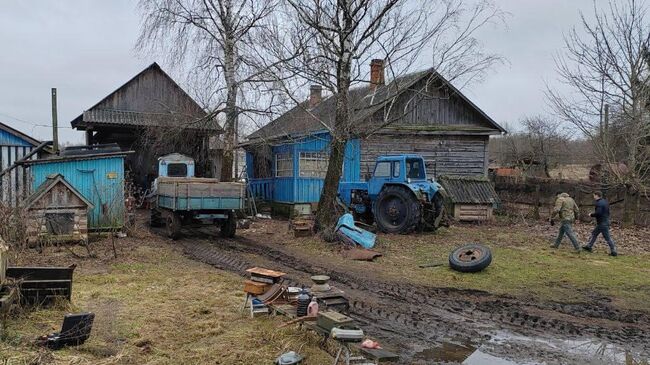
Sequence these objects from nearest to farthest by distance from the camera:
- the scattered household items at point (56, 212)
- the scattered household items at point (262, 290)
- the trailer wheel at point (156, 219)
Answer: the scattered household items at point (262, 290), the scattered household items at point (56, 212), the trailer wheel at point (156, 219)

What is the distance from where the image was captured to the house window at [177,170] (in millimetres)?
22938

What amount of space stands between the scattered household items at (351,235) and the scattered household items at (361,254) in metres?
0.56

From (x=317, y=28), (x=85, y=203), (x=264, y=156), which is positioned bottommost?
(x=85, y=203)

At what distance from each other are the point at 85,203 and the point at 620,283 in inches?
475

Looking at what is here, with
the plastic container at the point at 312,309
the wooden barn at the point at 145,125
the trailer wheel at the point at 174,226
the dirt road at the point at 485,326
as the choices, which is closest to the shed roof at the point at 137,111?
the wooden barn at the point at 145,125

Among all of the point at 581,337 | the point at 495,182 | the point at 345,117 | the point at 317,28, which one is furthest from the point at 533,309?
the point at 495,182

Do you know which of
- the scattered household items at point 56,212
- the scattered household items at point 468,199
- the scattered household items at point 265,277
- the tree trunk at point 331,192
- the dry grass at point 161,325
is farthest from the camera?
the scattered household items at point 468,199

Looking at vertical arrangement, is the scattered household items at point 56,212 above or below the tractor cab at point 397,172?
below

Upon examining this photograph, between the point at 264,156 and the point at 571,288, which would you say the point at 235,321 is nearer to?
the point at 571,288

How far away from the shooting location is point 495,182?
22.7 metres

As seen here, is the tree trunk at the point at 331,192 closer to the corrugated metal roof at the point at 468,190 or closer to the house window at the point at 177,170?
the corrugated metal roof at the point at 468,190

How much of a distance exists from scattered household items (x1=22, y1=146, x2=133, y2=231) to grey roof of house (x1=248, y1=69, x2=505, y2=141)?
516cm

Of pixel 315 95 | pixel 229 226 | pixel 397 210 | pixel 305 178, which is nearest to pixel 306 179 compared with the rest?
pixel 305 178

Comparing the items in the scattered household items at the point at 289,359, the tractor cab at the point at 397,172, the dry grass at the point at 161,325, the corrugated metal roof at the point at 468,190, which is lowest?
the dry grass at the point at 161,325
